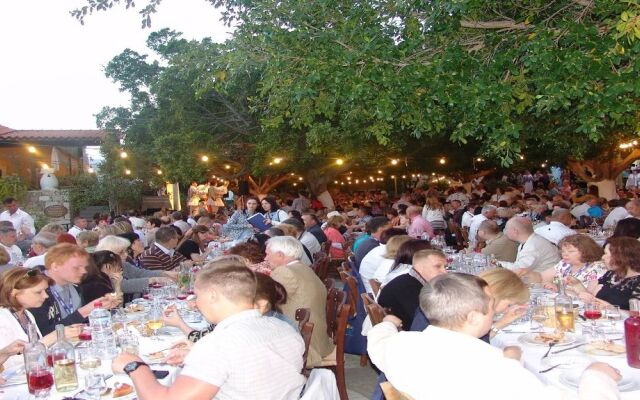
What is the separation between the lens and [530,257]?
6.59 meters

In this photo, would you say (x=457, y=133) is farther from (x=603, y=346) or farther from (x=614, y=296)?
(x=603, y=346)

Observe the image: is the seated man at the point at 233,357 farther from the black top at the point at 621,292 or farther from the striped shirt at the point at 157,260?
the striped shirt at the point at 157,260

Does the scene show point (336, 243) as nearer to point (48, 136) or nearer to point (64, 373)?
point (64, 373)

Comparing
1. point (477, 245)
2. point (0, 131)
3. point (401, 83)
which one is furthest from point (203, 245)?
point (0, 131)

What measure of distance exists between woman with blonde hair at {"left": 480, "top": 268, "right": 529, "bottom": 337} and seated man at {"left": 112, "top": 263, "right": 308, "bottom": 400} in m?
1.31

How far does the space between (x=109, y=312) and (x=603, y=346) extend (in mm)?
3203

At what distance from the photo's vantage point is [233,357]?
2490 mm

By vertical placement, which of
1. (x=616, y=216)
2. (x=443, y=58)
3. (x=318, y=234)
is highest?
(x=443, y=58)

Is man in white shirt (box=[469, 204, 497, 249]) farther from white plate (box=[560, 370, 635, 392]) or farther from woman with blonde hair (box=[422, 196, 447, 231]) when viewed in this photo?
white plate (box=[560, 370, 635, 392])

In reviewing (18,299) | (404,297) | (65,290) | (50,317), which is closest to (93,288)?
(65,290)

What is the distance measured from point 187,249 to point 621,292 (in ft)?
19.0

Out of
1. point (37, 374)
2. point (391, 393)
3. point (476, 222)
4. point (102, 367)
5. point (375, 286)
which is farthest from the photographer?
point (476, 222)

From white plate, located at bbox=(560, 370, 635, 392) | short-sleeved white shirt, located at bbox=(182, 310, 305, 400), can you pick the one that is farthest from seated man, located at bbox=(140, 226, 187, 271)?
white plate, located at bbox=(560, 370, 635, 392)

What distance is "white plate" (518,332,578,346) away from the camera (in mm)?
3594
